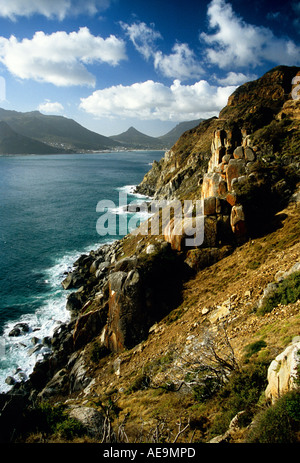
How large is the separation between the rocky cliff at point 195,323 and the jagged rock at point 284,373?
107 centimetres

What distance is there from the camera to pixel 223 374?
30.4 ft

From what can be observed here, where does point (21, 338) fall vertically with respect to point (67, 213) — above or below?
below

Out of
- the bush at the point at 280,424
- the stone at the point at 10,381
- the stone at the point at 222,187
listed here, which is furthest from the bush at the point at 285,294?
the stone at the point at 10,381

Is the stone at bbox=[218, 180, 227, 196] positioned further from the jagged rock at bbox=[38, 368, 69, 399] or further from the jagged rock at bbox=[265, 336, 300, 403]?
the jagged rock at bbox=[38, 368, 69, 399]

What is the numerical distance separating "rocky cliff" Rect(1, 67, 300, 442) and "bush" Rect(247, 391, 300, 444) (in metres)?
1.16

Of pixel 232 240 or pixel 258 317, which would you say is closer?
pixel 258 317

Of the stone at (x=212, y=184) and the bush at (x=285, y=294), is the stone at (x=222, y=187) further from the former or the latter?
the bush at (x=285, y=294)

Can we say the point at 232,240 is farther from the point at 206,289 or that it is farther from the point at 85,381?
the point at 85,381

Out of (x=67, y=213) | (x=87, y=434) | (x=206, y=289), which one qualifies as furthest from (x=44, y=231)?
(x=87, y=434)

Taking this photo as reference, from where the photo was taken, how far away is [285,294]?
12.0 metres

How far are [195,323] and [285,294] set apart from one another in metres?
5.96

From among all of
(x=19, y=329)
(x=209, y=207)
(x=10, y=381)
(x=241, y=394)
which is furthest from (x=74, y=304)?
(x=241, y=394)

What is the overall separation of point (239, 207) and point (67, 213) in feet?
176
